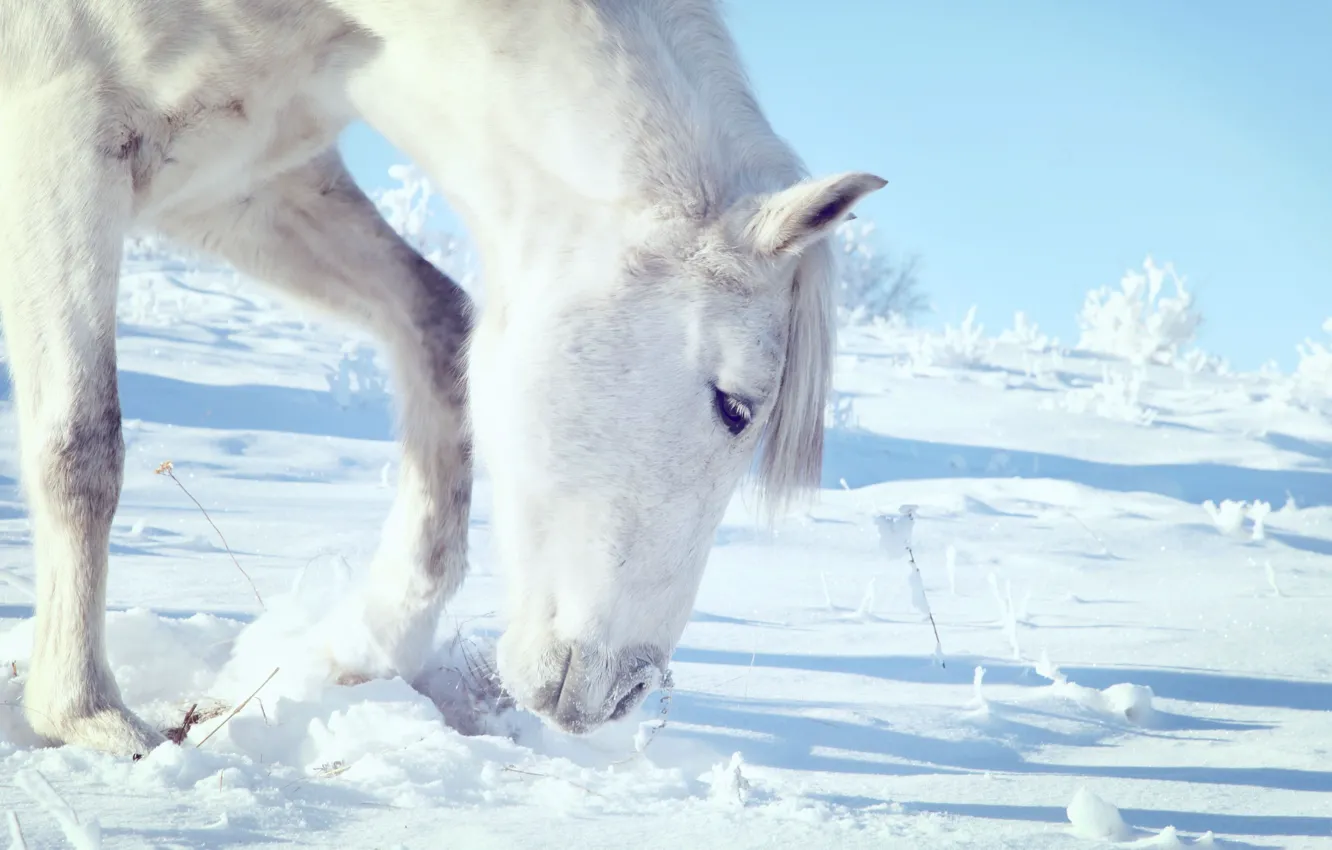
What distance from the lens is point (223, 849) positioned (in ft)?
4.28

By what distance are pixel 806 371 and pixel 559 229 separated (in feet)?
1.73

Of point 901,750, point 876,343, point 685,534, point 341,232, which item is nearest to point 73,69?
point 341,232

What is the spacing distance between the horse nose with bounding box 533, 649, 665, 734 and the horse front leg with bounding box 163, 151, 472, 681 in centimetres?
73

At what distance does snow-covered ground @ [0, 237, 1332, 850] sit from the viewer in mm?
1554

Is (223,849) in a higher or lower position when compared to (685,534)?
lower

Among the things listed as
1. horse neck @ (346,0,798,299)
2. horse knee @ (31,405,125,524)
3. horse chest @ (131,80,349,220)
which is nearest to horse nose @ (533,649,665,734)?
horse neck @ (346,0,798,299)

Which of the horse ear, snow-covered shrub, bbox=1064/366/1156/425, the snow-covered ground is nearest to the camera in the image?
the snow-covered ground

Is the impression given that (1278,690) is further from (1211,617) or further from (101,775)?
(101,775)

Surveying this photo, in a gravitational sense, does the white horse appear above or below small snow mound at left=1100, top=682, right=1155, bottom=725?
above

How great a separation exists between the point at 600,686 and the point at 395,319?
48.5 inches

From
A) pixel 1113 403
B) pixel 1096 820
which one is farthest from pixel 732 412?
pixel 1113 403

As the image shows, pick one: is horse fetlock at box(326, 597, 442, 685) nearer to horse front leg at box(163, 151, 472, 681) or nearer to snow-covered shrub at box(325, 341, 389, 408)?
horse front leg at box(163, 151, 472, 681)

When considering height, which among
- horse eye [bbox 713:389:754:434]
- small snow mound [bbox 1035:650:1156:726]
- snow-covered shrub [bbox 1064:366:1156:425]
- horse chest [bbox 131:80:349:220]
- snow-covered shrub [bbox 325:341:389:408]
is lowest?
snow-covered shrub [bbox 325:341:389:408]

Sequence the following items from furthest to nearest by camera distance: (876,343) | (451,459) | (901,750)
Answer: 1. (876,343)
2. (451,459)
3. (901,750)
